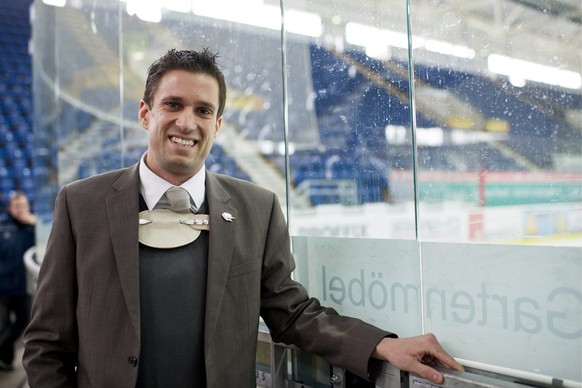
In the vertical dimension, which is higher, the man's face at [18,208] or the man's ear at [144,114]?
the man's ear at [144,114]

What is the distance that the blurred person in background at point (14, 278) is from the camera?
13.4 feet

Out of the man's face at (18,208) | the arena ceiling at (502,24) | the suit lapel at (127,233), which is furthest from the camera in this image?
the man's face at (18,208)

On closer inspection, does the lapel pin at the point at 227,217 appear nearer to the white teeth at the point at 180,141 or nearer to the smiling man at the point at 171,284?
the smiling man at the point at 171,284

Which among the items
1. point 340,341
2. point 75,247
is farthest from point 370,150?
point 75,247

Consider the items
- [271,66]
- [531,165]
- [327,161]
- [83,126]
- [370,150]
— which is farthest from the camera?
[83,126]

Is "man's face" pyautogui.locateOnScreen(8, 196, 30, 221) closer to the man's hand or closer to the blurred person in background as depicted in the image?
the blurred person in background

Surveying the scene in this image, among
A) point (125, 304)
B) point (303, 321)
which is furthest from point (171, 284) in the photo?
point (303, 321)

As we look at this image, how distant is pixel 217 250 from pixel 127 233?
0.22 meters

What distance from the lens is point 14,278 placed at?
167 inches

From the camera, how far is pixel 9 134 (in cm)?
958

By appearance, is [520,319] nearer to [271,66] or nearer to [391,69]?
[391,69]

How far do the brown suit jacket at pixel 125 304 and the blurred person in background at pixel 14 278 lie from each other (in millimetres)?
3333

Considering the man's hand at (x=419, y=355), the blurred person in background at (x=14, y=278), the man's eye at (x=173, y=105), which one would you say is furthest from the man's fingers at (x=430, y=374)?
the blurred person in background at (x=14, y=278)

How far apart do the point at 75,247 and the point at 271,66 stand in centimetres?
87
